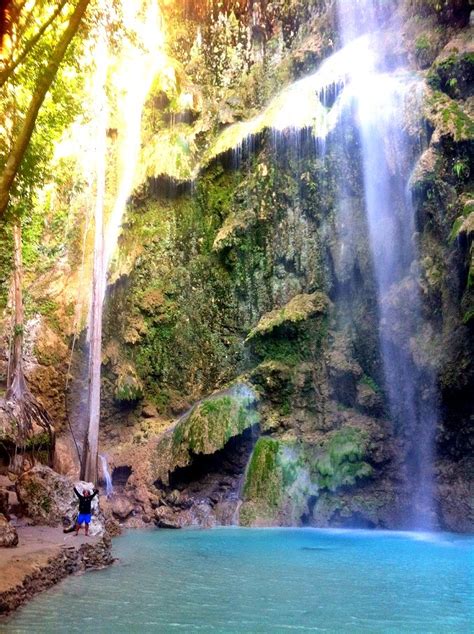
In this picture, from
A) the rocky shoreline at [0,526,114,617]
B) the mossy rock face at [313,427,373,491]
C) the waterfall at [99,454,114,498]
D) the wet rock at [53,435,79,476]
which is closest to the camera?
the rocky shoreline at [0,526,114,617]

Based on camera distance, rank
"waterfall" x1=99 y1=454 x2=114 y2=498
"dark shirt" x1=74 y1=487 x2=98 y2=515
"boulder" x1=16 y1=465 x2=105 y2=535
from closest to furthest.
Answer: "dark shirt" x1=74 y1=487 x2=98 y2=515, "boulder" x1=16 y1=465 x2=105 y2=535, "waterfall" x1=99 y1=454 x2=114 y2=498

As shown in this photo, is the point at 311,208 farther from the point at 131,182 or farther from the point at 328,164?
the point at 131,182

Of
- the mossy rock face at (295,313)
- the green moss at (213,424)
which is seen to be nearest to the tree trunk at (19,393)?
the green moss at (213,424)

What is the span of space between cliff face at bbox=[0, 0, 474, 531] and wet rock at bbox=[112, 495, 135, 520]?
44cm

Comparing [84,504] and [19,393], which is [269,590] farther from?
[19,393]

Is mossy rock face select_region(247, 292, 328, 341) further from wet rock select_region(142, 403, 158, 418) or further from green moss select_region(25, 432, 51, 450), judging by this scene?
green moss select_region(25, 432, 51, 450)

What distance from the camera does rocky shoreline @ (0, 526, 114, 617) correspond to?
7.15 meters

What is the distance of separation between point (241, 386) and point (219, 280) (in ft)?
14.4

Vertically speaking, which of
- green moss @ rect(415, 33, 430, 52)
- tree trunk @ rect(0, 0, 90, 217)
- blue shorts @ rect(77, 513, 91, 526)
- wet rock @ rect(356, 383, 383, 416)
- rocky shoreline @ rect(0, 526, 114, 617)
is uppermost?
green moss @ rect(415, 33, 430, 52)

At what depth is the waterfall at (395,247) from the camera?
1572 cm

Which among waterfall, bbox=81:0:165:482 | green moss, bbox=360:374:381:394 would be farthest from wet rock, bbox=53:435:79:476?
green moss, bbox=360:374:381:394

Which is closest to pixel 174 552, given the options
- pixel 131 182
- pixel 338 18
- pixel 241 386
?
pixel 241 386

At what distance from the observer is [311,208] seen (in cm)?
1958

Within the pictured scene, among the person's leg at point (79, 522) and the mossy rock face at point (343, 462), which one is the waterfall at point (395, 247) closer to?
the mossy rock face at point (343, 462)
